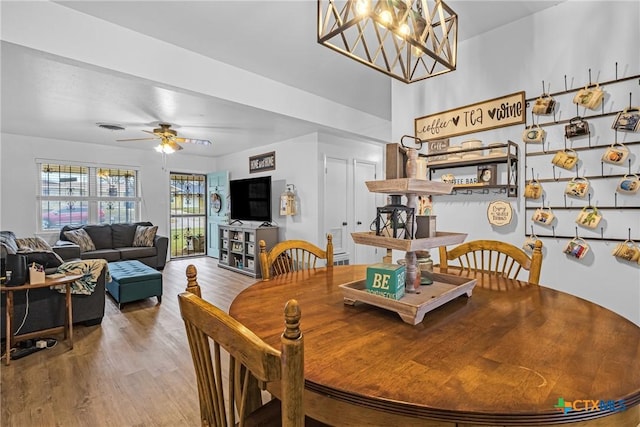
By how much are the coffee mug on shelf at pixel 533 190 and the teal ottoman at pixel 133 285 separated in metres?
3.92

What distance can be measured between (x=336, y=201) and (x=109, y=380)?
382 centimetres

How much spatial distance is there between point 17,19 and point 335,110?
9.80 feet

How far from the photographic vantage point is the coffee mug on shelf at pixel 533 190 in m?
2.21

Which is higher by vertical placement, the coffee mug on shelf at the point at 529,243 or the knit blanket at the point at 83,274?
the coffee mug on shelf at the point at 529,243

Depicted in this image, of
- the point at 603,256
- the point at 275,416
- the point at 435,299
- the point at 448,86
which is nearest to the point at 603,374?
the point at 435,299

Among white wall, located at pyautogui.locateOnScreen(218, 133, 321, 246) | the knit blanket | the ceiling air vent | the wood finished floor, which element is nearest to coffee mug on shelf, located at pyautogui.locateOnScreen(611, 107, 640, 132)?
the wood finished floor

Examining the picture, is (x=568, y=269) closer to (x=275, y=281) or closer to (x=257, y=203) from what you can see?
(x=275, y=281)

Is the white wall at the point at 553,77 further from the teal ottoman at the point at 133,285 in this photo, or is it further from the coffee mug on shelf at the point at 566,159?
the teal ottoman at the point at 133,285

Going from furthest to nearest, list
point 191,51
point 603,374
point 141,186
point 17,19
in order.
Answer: point 141,186, point 191,51, point 17,19, point 603,374

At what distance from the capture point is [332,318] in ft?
3.65

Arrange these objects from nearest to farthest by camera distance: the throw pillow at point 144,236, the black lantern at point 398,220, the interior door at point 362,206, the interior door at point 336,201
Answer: the black lantern at point 398,220, the interior door at point 336,201, the interior door at point 362,206, the throw pillow at point 144,236

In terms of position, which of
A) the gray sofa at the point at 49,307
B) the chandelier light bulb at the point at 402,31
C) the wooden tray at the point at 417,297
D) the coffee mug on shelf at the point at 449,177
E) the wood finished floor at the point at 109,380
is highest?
the chandelier light bulb at the point at 402,31

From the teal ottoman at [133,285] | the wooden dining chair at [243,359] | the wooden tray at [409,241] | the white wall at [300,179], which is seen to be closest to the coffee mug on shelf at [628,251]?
the wooden tray at [409,241]

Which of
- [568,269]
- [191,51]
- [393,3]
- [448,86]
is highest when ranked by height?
[191,51]
